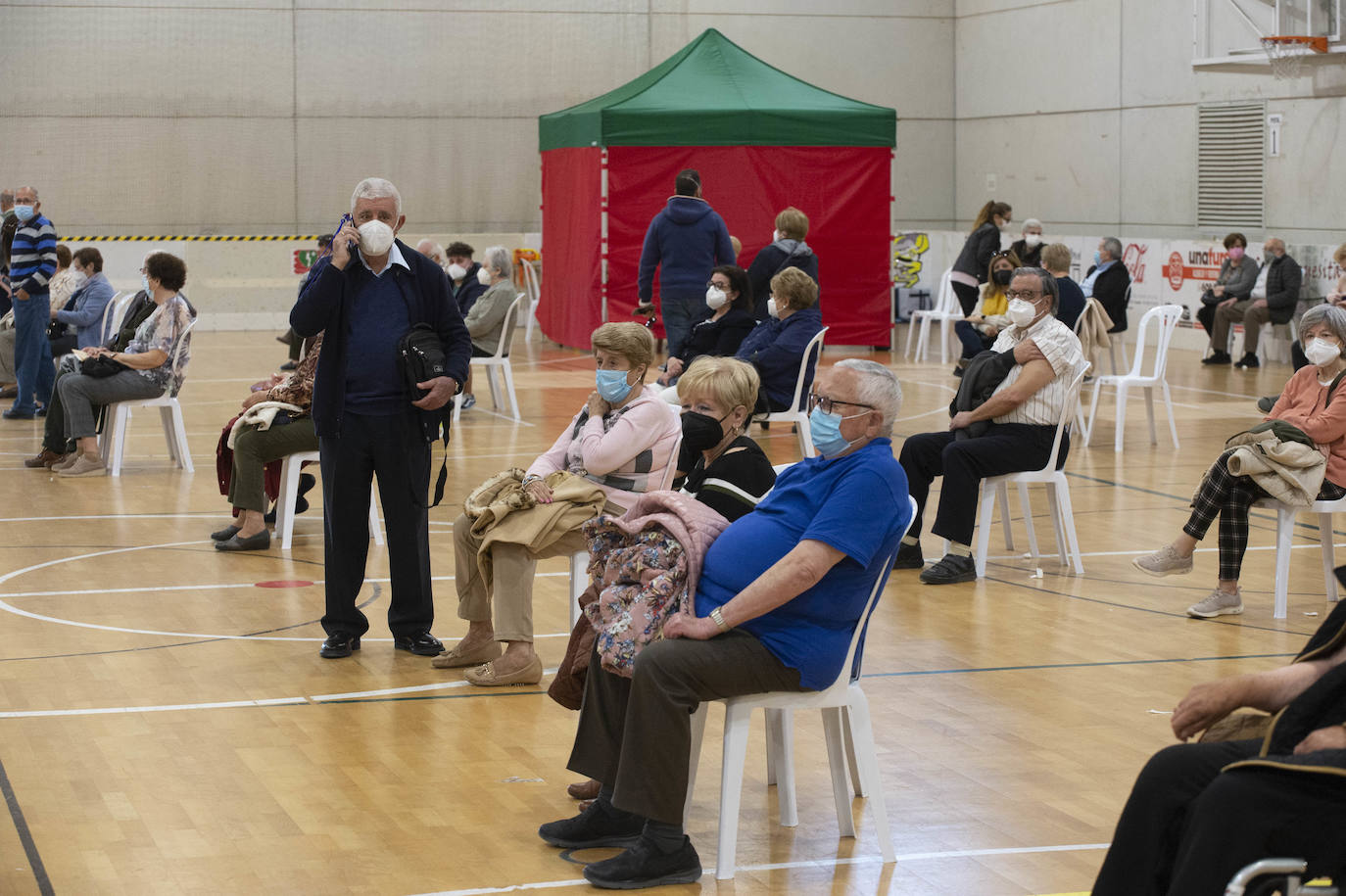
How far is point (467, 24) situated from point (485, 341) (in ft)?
34.5

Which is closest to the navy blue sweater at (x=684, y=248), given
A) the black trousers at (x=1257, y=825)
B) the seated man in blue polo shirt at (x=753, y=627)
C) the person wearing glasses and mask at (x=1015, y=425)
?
the person wearing glasses and mask at (x=1015, y=425)

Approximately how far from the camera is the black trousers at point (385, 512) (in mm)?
5922

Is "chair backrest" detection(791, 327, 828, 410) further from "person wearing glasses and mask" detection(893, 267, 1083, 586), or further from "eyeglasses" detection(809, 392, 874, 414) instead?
"eyeglasses" detection(809, 392, 874, 414)

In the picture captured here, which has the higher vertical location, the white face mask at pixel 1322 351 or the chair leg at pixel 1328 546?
the white face mask at pixel 1322 351

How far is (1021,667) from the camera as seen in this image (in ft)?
19.3

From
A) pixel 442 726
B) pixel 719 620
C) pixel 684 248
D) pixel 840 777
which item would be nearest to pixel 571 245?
pixel 684 248

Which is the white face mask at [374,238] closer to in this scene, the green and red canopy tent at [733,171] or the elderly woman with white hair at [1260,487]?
the elderly woman with white hair at [1260,487]

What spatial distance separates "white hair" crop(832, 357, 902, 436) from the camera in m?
4.06

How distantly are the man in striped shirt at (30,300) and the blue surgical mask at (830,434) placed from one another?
8.89 metres

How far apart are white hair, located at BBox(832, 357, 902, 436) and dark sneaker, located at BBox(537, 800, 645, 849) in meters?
1.12

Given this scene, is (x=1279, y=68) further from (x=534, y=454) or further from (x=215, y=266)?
(x=215, y=266)

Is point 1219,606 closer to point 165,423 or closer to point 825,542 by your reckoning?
point 825,542

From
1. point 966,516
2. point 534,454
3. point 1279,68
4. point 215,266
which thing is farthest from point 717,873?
point 215,266

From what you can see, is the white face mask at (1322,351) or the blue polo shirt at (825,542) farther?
the white face mask at (1322,351)
